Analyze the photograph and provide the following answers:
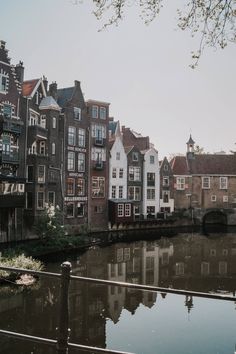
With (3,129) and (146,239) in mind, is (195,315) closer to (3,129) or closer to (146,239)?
(3,129)

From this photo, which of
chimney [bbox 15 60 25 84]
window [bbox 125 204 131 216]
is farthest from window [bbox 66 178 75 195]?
chimney [bbox 15 60 25 84]

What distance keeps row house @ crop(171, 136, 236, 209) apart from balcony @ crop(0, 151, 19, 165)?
1566 inches

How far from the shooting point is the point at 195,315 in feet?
67.8

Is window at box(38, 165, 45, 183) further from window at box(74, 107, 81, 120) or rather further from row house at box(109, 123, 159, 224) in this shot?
row house at box(109, 123, 159, 224)

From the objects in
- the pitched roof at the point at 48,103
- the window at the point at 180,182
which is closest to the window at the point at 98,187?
the pitched roof at the point at 48,103

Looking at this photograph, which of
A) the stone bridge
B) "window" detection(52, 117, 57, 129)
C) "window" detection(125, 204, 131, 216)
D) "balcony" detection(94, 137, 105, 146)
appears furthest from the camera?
the stone bridge

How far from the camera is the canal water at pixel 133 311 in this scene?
16.7 m

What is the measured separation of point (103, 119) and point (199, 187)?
26823 mm

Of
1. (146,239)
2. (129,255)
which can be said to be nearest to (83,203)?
(146,239)

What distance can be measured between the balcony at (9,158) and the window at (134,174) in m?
25.6

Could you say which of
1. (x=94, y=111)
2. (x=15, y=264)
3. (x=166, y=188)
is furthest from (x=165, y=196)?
(x=15, y=264)

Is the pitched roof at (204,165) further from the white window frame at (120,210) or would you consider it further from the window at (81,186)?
the window at (81,186)

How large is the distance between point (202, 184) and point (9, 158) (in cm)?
4486

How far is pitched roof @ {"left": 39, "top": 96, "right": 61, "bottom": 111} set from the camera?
48312 mm
